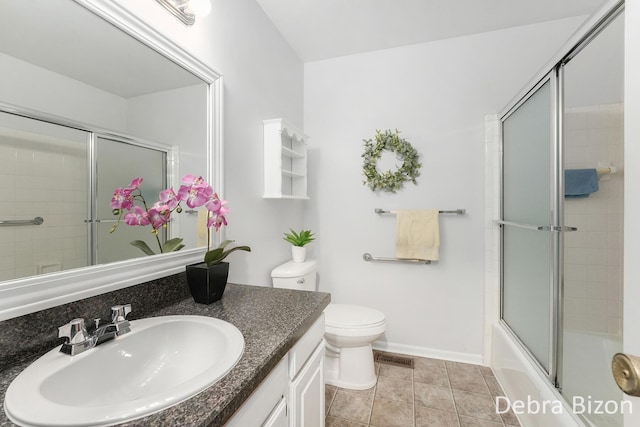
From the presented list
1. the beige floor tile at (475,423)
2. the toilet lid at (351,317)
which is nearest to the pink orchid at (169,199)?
the toilet lid at (351,317)

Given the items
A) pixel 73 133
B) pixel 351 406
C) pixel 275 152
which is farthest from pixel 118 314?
pixel 351 406

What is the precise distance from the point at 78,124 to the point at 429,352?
2.40 meters

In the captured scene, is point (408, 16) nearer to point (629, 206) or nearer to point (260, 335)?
point (629, 206)

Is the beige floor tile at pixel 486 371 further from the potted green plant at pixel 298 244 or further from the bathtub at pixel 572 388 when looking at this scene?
the potted green plant at pixel 298 244

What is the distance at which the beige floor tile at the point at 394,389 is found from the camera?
166cm

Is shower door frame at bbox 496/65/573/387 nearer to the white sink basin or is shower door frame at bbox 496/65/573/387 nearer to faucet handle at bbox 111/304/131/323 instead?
the white sink basin

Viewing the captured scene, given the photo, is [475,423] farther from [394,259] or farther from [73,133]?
[73,133]

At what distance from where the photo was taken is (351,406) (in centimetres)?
159

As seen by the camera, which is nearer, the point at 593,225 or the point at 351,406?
the point at 593,225

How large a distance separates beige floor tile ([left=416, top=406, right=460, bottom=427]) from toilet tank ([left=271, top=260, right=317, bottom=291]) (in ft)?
3.13

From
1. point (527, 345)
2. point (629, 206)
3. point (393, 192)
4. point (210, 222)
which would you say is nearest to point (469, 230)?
point (393, 192)

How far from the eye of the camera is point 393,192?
2186 mm

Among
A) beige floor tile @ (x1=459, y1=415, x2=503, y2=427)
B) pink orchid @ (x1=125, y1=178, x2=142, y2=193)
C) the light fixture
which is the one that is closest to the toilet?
beige floor tile @ (x1=459, y1=415, x2=503, y2=427)

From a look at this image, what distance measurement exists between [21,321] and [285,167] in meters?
1.60
